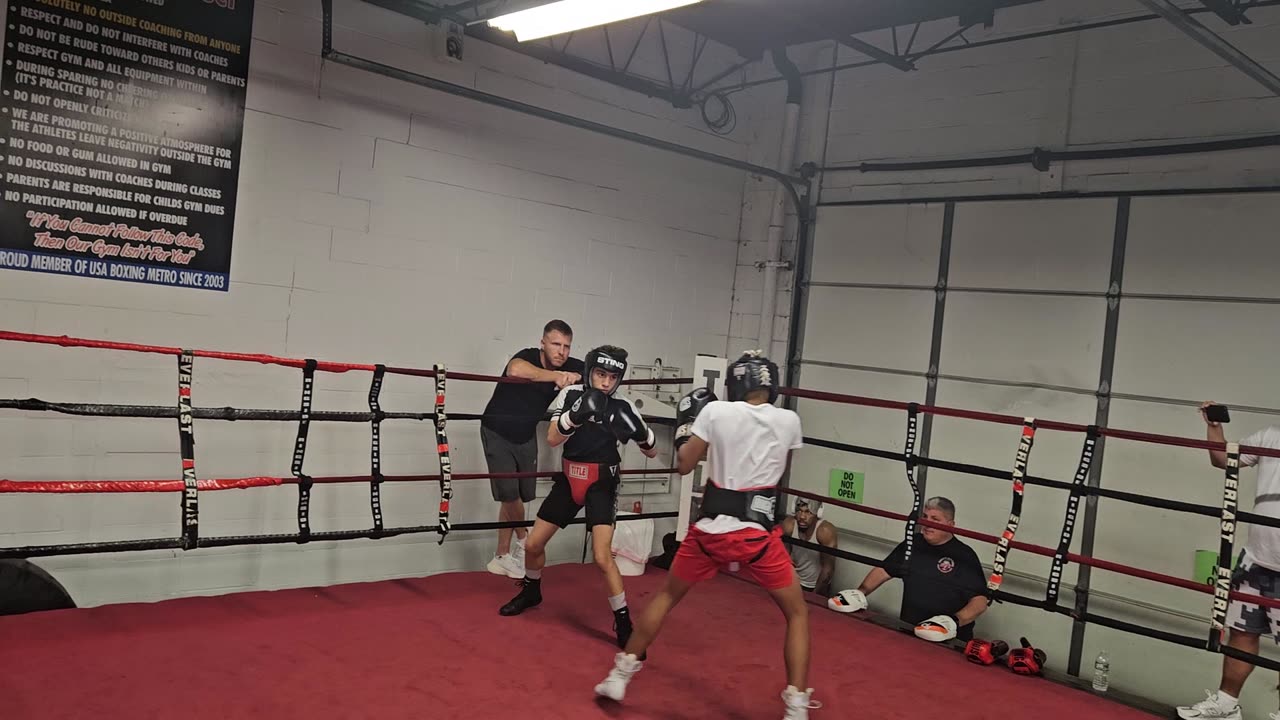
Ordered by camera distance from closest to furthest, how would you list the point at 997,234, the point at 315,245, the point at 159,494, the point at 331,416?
the point at 331,416 → the point at 159,494 → the point at 315,245 → the point at 997,234

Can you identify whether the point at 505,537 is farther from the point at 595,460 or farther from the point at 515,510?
the point at 595,460

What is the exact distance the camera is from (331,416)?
14.0 ft

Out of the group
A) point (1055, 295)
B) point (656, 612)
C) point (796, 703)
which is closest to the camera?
point (796, 703)

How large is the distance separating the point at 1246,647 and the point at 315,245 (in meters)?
4.78

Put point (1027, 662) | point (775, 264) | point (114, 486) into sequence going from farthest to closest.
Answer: point (775, 264)
point (1027, 662)
point (114, 486)

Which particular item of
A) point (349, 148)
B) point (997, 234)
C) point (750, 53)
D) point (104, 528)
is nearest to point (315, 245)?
point (349, 148)

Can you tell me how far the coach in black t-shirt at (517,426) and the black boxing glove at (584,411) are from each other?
104cm

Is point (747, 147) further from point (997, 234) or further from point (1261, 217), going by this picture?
point (1261, 217)

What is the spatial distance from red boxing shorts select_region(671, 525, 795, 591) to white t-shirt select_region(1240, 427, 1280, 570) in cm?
208

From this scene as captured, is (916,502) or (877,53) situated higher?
(877,53)

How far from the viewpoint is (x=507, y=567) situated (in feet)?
17.7

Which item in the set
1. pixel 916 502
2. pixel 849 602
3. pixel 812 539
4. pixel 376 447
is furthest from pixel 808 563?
pixel 376 447

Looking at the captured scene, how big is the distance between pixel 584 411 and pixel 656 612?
3.27 feet

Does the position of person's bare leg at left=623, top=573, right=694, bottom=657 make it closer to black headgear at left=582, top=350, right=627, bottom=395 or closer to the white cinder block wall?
black headgear at left=582, top=350, right=627, bottom=395
